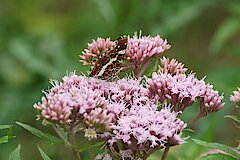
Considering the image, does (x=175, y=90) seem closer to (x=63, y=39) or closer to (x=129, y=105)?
(x=129, y=105)

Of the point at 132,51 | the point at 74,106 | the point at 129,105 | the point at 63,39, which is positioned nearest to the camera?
the point at 74,106

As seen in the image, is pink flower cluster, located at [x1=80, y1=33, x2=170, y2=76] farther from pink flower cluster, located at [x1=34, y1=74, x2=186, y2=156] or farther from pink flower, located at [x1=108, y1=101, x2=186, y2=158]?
pink flower, located at [x1=108, y1=101, x2=186, y2=158]

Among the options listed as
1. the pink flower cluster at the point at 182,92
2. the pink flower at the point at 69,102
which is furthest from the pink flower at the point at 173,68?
the pink flower at the point at 69,102

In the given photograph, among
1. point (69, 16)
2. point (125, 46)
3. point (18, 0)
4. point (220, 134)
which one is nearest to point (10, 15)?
point (18, 0)

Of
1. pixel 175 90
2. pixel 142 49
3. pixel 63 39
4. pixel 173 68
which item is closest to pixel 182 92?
pixel 175 90

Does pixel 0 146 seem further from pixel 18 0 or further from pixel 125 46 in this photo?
pixel 125 46

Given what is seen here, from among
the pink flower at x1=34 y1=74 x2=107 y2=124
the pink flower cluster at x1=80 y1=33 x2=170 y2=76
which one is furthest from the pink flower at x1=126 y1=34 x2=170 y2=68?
the pink flower at x1=34 y1=74 x2=107 y2=124
